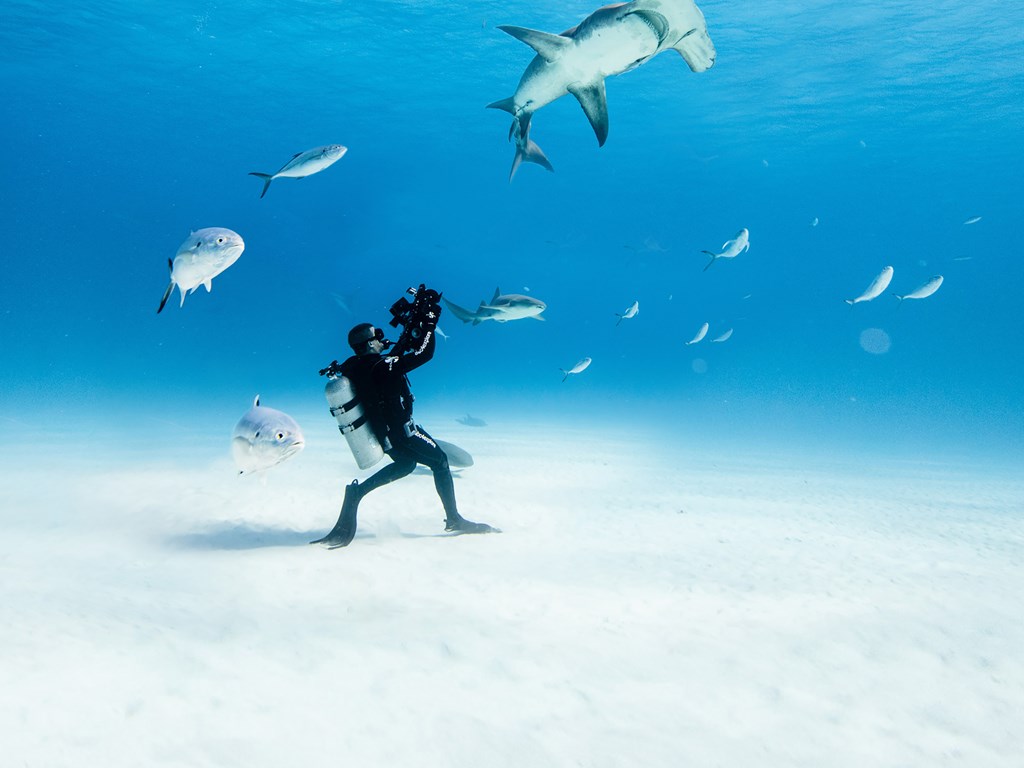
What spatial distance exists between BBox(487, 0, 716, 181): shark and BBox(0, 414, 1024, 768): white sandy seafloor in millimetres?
3822

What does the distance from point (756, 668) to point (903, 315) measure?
505ft

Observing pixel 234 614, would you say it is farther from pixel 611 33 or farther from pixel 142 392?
pixel 142 392

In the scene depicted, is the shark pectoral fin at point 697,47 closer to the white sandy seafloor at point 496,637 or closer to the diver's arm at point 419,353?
the diver's arm at point 419,353

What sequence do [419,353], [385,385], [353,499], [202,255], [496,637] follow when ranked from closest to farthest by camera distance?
[496,637]
[202,255]
[419,353]
[385,385]
[353,499]

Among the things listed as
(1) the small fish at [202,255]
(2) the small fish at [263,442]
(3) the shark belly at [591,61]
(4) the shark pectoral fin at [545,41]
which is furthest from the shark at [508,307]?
(2) the small fish at [263,442]

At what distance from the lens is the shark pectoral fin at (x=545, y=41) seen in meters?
4.08

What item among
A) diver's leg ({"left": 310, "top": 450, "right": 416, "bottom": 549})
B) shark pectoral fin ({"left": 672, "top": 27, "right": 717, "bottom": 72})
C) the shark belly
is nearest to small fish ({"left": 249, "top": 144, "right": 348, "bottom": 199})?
the shark belly

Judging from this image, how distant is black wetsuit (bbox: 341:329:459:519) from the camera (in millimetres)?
4770

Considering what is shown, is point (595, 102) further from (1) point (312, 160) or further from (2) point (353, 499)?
(2) point (353, 499)

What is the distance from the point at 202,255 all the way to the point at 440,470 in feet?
9.20

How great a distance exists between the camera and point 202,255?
14.5 ft

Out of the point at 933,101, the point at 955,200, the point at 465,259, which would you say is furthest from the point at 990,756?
the point at 465,259

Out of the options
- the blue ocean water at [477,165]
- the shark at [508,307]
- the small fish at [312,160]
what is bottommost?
the shark at [508,307]

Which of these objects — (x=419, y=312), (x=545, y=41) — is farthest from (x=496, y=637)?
(x=545, y=41)
